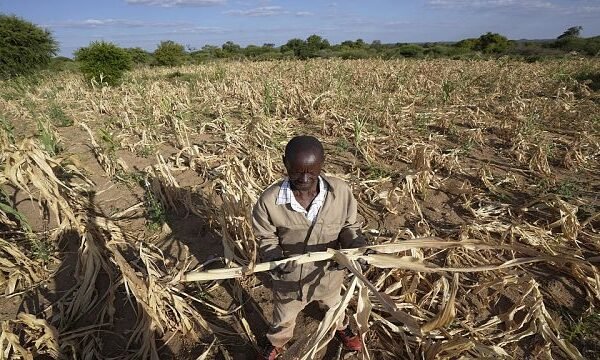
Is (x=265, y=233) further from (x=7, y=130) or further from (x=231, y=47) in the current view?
(x=231, y=47)

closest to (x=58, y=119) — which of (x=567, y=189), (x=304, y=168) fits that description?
(x=304, y=168)

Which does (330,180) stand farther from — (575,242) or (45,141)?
(45,141)

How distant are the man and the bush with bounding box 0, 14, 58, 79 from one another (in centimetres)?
1985

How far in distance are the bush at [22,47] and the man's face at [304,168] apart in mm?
20000

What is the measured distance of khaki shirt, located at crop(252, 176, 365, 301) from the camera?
Answer: 197 centimetres

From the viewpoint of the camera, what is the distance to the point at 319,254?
1663mm

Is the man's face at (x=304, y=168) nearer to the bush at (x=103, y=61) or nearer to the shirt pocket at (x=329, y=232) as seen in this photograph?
the shirt pocket at (x=329, y=232)

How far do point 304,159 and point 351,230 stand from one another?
0.62 metres

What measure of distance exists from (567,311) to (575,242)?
2.88ft

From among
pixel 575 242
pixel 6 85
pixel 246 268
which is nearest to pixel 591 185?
pixel 575 242

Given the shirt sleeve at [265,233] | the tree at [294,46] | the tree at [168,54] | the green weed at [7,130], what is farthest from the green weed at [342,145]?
the tree at [294,46]

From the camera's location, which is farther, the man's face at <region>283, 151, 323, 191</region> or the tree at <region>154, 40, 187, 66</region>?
the tree at <region>154, 40, 187, 66</region>

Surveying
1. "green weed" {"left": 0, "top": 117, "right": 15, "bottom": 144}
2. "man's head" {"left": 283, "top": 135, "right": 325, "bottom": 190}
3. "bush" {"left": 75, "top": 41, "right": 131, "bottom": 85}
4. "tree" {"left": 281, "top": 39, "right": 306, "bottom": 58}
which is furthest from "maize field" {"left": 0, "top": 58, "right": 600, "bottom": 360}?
"tree" {"left": 281, "top": 39, "right": 306, "bottom": 58}

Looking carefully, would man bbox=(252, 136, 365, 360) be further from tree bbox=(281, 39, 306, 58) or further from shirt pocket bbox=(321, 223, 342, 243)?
tree bbox=(281, 39, 306, 58)
